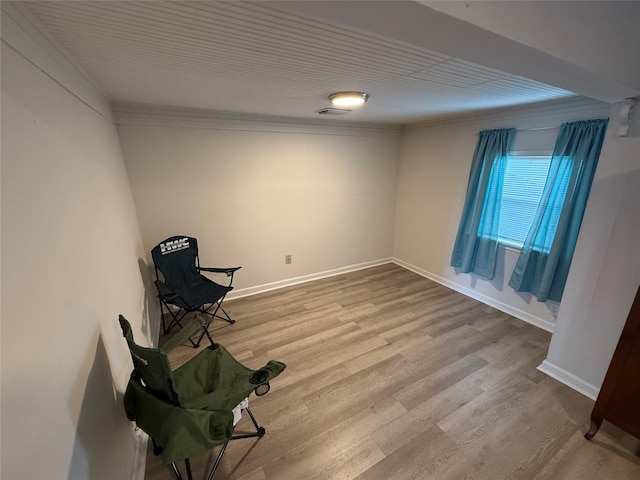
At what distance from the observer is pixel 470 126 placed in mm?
3027

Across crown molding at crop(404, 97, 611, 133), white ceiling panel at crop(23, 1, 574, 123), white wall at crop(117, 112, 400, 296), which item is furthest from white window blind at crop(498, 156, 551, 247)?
white wall at crop(117, 112, 400, 296)

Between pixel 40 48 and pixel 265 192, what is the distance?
2.18 m

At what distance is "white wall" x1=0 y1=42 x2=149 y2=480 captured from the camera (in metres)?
0.66

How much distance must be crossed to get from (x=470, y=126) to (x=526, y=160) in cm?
72

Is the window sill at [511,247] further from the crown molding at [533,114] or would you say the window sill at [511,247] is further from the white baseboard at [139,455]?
the white baseboard at [139,455]

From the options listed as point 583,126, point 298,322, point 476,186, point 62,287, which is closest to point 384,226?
point 476,186

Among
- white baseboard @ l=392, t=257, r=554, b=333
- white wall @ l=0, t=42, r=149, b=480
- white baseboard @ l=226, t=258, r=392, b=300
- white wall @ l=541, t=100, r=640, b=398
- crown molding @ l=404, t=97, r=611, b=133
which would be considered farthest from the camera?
white baseboard @ l=226, t=258, r=392, b=300

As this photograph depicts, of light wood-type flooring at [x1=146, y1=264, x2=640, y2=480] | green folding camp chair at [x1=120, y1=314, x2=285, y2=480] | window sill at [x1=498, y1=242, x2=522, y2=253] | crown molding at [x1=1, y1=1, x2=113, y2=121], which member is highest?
crown molding at [x1=1, y1=1, x2=113, y2=121]

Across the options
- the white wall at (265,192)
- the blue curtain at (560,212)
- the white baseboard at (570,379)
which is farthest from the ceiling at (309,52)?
the white baseboard at (570,379)

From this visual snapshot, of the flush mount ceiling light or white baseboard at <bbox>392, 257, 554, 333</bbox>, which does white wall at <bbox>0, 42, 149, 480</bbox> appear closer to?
the flush mount ceiling light

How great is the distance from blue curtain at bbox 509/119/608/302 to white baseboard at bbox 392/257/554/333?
316 mm

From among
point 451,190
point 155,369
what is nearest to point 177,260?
point 155,369

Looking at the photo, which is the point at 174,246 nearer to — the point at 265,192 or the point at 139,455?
the point at 265,192

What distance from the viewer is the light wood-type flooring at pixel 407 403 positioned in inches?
58.2
